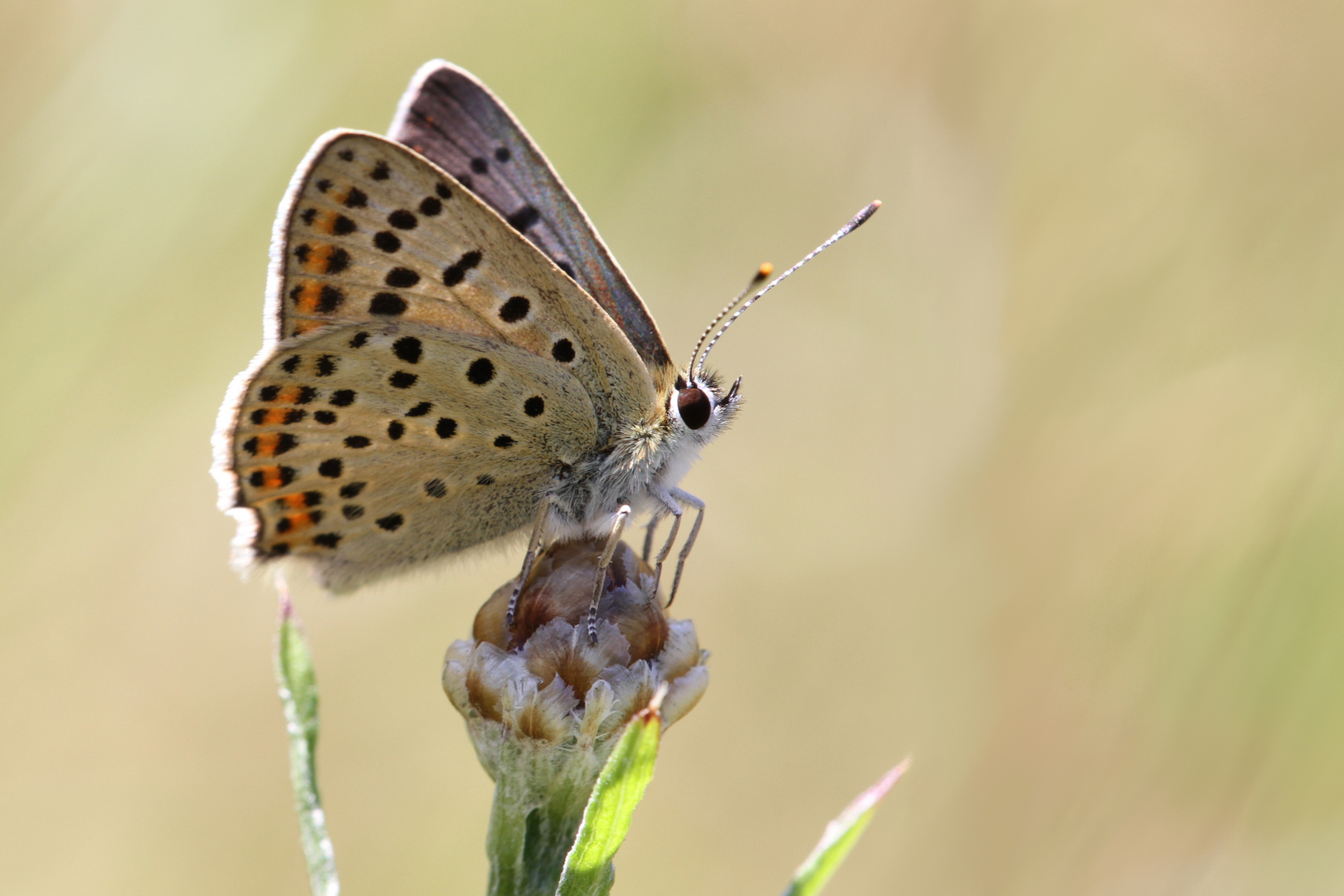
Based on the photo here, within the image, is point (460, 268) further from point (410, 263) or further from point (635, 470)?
point (635, 470)

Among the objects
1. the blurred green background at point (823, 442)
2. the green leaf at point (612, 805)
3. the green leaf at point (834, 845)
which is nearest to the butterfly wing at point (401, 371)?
the green leaf at point (612, 805)

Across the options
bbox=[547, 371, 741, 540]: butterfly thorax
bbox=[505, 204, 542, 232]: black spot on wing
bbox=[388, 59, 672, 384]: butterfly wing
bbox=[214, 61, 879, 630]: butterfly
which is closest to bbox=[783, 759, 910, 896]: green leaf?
bbox=[214, 61, 879, 630]: butterfly

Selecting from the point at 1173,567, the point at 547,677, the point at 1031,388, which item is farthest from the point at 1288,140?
the point at 547,677

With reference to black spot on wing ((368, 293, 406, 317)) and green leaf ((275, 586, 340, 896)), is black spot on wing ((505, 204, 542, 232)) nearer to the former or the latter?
black spot on wing ((368, 293, 406, 317))

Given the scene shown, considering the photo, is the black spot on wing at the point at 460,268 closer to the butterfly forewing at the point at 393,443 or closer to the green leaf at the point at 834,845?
the butterfly forewing at the point at 393,443

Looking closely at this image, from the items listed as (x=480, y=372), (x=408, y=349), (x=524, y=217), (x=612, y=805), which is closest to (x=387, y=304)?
(x=408, y=349)
